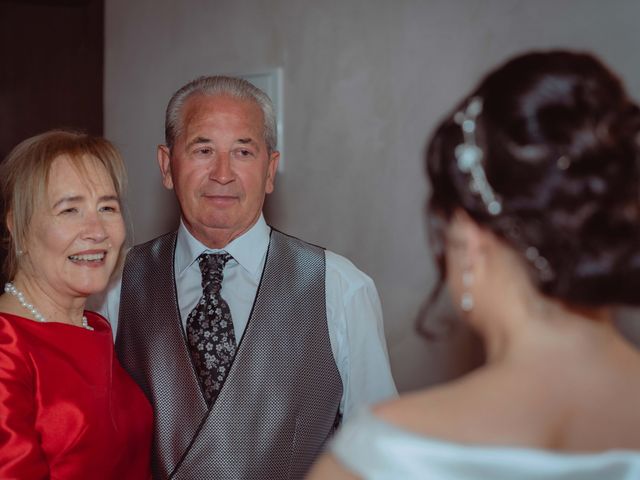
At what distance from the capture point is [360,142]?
3.10 metres

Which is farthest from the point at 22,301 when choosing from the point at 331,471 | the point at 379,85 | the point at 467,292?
the point at 379,85

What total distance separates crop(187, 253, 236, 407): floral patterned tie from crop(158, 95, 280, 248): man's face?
129mm

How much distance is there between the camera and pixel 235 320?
228 centimetres

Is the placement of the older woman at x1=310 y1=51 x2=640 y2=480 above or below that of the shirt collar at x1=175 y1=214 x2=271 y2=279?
above

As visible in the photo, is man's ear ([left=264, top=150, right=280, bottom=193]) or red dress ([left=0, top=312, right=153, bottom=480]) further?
man's ear ([left=264, top=150, right=280, bottom=193])

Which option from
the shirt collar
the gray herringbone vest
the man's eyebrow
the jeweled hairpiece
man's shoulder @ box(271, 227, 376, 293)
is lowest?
the gray herringbone vest

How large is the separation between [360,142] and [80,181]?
1367 mm

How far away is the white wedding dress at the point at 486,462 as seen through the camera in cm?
106

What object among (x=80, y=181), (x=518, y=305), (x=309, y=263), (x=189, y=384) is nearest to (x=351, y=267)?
(x=309, y=263)

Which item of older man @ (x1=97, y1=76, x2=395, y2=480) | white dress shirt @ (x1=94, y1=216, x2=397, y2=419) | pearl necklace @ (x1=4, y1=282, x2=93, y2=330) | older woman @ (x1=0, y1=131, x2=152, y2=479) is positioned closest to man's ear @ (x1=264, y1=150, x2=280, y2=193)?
older man @ (x1=97, y1=76, x2=395, y2=480)

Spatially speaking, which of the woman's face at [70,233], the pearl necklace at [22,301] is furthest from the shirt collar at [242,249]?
the pearl necklace at [22,301]

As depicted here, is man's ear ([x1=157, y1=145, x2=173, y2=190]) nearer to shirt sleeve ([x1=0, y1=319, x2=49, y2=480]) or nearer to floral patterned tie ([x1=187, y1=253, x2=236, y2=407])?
floral patterned tie ([x1=187, y1=253, x2=236, y2=407])

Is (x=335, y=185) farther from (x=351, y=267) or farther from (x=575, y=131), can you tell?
(x=575, y=131)

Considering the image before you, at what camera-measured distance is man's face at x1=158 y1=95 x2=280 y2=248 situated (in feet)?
7.52
